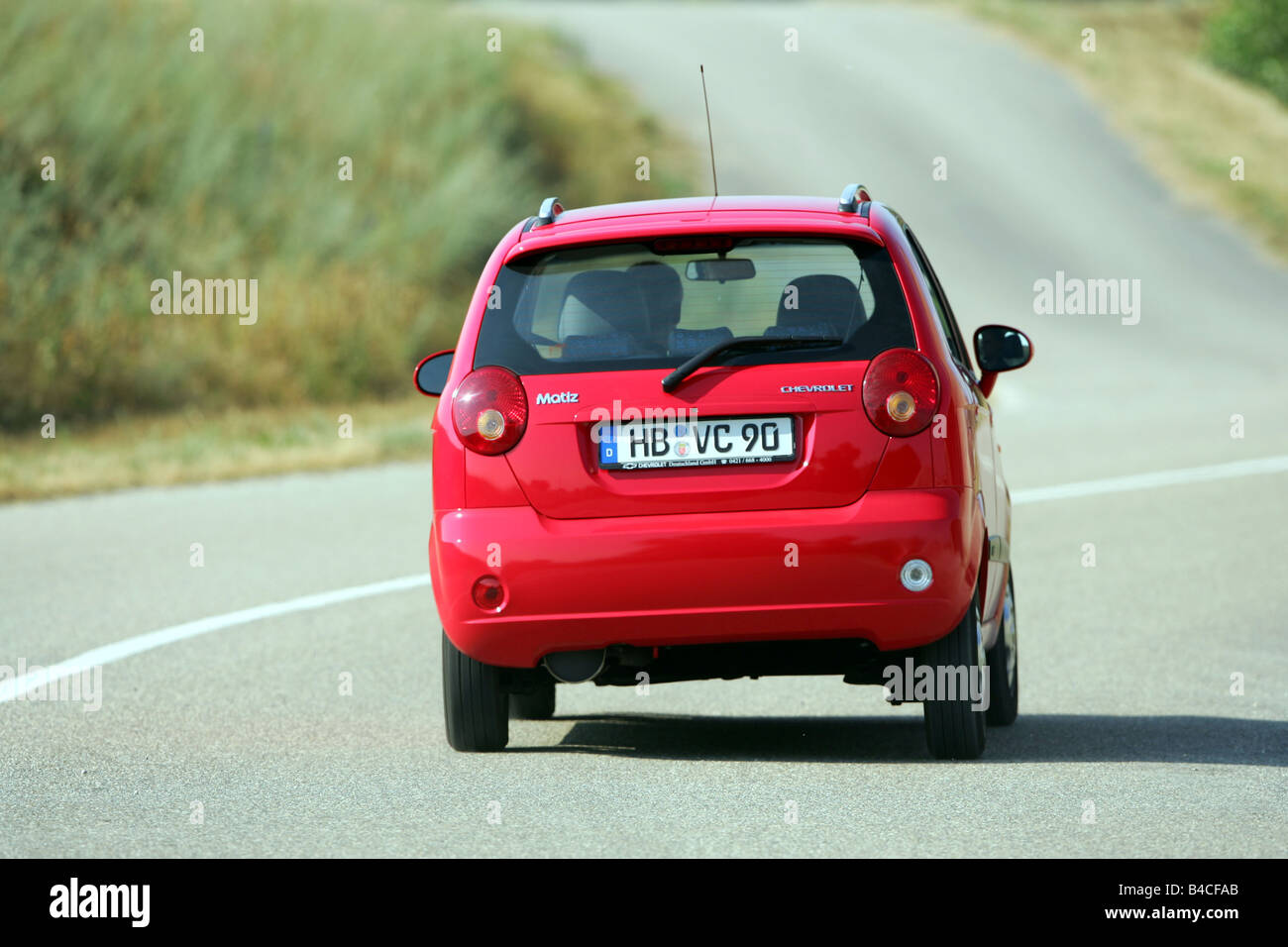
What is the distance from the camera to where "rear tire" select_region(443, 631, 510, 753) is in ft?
22.4

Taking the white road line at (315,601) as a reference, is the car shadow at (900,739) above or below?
below

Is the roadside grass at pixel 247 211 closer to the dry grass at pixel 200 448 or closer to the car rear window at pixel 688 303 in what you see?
the dry grass at pixel 200 448

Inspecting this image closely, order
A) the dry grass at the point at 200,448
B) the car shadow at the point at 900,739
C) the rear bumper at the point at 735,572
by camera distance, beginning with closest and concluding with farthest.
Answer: the rear bumper at the point at 735,572 → the car shadow at the point at 900,739 → the dry grass at the point at 200,448

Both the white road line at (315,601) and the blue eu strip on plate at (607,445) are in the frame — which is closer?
the blue eu strip on plate at (607,445)

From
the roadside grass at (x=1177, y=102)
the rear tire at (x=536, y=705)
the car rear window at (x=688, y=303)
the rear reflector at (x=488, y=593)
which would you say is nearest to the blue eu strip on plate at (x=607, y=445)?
the car rear window at (x=688, y=303)

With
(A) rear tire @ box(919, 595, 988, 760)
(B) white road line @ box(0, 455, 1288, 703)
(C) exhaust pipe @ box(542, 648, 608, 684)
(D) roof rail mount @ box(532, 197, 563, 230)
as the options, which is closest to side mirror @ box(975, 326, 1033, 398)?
(A) rear tire @ box(919, 595, 988, 760)

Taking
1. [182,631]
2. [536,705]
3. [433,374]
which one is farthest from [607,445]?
[182,631]

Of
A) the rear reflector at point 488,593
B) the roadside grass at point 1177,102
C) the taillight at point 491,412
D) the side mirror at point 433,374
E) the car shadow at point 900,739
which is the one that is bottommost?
A: the car shadow at point 900,739

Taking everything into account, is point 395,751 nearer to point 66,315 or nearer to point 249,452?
point 249,452

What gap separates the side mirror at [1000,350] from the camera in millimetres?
7520

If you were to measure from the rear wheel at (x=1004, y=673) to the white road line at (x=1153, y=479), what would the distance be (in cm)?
742

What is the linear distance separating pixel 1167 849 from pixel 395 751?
285cm

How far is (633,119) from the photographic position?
40062 millimetres
